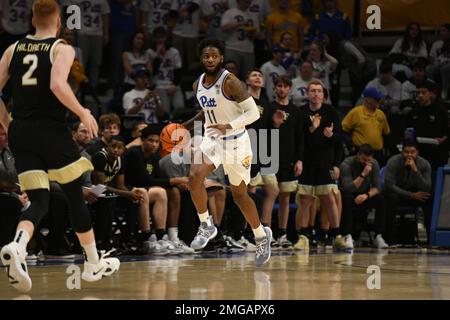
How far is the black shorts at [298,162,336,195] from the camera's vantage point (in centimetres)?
1335

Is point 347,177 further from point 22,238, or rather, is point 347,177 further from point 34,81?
point 22,238

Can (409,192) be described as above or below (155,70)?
below

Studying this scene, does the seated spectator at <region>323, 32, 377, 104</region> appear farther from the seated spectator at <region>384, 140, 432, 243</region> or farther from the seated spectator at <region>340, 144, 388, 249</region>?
the seated spectator at <region>340, 144, 388, 249</region>

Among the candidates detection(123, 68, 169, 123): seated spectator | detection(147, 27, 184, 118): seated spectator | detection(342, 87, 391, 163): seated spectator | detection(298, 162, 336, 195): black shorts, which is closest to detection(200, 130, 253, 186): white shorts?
detection(298, 162, 336, 195): black shorts

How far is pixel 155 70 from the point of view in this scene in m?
15.7

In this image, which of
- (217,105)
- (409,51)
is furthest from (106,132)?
(409,51)

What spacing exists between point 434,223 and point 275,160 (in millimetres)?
2400

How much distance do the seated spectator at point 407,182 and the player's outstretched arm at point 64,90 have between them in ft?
25.2

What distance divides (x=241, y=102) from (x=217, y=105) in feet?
1.12

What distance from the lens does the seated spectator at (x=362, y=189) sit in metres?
13.7

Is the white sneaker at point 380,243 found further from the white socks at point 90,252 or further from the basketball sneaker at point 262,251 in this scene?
the white socks at point 90,252
